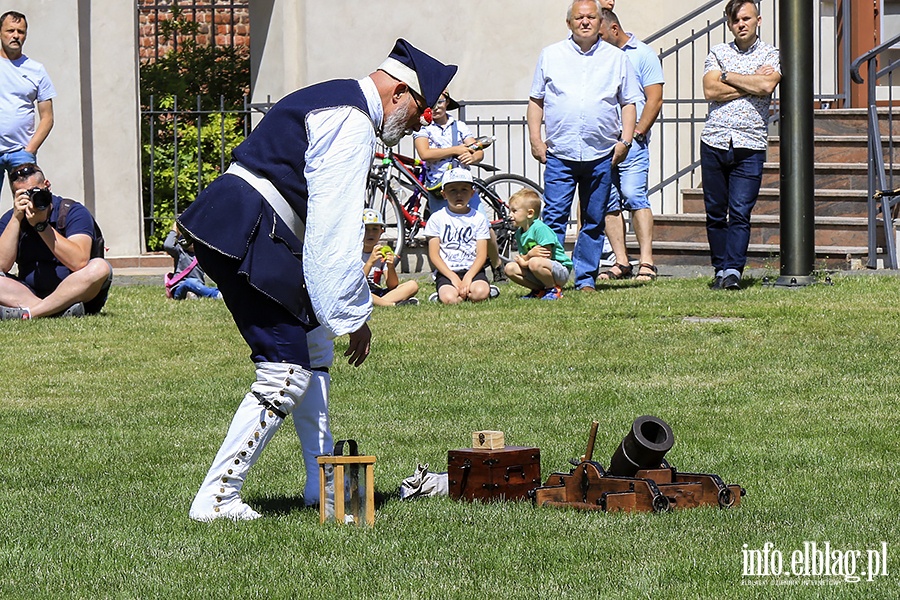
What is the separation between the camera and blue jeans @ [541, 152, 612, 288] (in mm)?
11094

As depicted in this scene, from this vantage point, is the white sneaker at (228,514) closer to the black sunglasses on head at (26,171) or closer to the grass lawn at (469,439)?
the grass lawn at (469,439)

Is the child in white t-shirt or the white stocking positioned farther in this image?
the child in white t-shirt

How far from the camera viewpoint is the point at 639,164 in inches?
487

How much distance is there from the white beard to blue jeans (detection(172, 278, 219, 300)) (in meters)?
7.35

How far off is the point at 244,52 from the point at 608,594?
18.3 m

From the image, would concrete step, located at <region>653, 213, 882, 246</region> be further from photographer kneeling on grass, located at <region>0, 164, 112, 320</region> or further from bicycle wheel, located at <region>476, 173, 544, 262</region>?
photographer kneeling on grass, located at <region>0, 164, 112, 320</region>

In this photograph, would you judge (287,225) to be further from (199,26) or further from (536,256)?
(199,26)

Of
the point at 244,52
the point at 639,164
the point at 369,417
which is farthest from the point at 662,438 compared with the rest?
the point at 244,52

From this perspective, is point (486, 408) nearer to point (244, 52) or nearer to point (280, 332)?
point (280, 332)

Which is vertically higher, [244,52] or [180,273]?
[244,52]

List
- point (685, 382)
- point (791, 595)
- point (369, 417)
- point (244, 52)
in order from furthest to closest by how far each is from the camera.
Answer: point (244, 52) → point (685, 382) → point (369, 417) → point (791, 595)

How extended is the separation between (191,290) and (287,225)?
746 centimetres

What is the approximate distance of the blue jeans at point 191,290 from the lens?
1200 cm

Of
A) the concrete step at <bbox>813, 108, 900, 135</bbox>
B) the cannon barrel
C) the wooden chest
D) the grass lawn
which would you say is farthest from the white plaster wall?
the cannon barrel
